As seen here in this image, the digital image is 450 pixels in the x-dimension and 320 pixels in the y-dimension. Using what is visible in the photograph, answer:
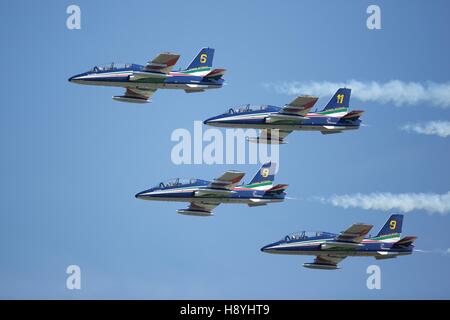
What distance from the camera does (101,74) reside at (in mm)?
111000

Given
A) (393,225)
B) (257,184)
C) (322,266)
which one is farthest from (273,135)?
(393,225)

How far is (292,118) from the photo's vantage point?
362 ft

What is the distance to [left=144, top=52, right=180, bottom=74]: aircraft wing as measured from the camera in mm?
108875

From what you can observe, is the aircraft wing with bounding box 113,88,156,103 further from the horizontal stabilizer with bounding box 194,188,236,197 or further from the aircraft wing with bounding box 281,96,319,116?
the aircraft wing with bounding box 281,96,319,116


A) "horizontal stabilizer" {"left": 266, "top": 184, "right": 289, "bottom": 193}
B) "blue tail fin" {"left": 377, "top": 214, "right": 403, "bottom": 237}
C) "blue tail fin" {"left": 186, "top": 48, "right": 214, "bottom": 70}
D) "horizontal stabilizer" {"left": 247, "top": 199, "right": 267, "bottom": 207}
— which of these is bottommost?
"blue tail fin" {"left": 377, "top": 214, "right": 403, "bottom": 237}

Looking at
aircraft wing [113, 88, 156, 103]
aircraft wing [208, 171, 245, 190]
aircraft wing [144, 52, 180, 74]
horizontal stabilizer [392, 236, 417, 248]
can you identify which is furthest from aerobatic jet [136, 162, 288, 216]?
horizontal stabilizer [392, 236, 417, 248]

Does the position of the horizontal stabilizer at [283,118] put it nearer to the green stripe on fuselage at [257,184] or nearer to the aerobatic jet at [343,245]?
the green stripe on fuselage at [257,184]

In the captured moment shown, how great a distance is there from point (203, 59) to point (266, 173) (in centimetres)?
1151

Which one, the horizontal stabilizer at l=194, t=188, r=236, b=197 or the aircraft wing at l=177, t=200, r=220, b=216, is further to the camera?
the aircraft wing at l=177, t=200, r=220, b=216

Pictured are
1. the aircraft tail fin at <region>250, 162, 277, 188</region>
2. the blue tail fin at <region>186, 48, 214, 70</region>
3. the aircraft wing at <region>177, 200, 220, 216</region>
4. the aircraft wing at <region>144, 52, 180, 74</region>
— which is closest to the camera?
the aircraft wing at <region>144, 52, 180, 74</region>

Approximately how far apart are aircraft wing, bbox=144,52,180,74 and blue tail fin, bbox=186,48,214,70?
108 inches
